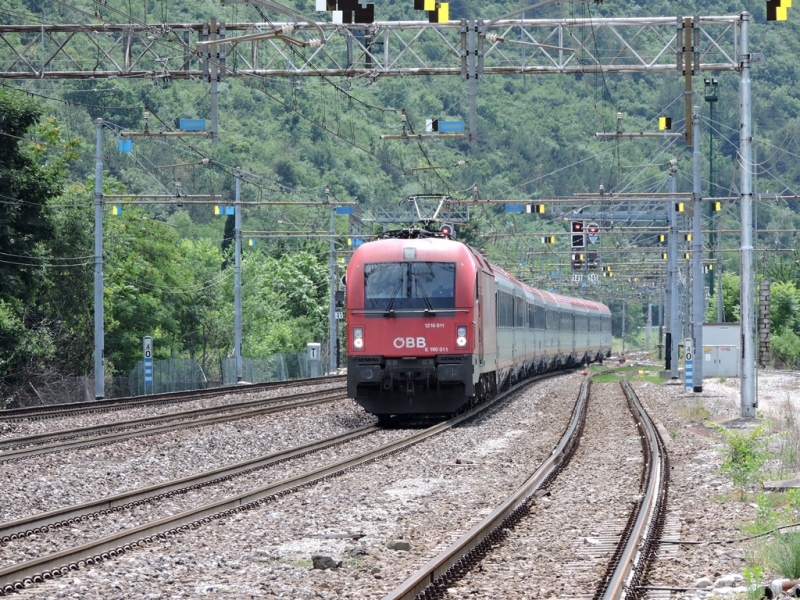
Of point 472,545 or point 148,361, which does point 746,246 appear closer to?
point 472,545

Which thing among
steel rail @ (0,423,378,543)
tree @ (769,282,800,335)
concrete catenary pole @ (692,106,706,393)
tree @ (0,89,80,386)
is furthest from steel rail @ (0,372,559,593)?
tree @ (769,282,800,335)

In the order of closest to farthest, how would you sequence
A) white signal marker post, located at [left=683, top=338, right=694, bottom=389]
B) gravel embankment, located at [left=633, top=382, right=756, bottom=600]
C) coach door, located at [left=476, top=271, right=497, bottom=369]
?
gravel embankment, located at [left=633, top=382, right=756, bottom=600] → coach door, located at [left=476, top=271, right=497, bottom=369] → white signal marker post, located at [left=683, top=338, right=694, bottom=389]

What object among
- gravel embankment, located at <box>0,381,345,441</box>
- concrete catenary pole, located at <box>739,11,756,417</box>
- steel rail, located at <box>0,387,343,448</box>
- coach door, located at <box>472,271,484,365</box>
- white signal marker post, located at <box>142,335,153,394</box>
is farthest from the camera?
white signal marker post, located at <box>142,335,153,394</box>

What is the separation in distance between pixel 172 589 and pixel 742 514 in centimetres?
577

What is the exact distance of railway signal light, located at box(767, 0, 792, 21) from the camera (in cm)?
1739

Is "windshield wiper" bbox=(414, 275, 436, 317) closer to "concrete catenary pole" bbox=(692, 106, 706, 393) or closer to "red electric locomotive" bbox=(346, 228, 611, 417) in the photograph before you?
"red electric locomotive" bbox=(346, 228, 611, 417)

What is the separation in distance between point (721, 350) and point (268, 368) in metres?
23.0

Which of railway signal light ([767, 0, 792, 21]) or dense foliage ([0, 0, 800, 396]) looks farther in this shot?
dense foliage ([0, 0, 800, 396])

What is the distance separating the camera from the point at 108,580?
8.18 meters

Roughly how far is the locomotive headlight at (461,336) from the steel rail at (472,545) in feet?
19.3

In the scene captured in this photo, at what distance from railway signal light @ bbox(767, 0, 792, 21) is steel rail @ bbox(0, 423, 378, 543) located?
962 centimetres

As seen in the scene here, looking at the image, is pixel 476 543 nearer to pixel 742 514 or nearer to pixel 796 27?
pixel 742 514

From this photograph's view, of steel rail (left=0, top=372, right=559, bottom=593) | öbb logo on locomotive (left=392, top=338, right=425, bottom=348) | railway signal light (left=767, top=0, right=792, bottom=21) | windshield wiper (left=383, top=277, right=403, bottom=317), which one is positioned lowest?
steel rail (left=0, top=372, right=559, bottom=593)

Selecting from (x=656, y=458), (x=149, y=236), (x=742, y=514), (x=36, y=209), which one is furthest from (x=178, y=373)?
(x=742, y=514)
